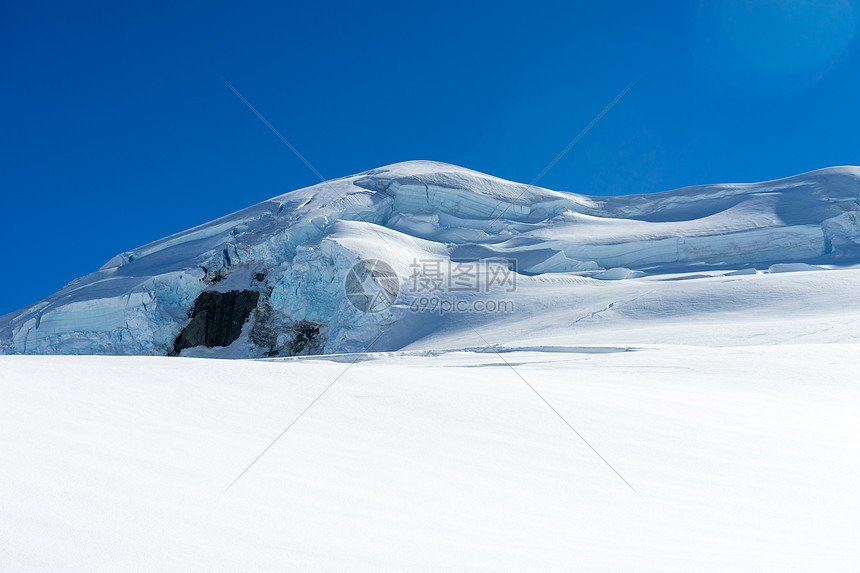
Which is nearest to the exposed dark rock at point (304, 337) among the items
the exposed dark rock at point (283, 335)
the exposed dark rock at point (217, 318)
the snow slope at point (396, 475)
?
the exposed dark rock at point (283, 335)

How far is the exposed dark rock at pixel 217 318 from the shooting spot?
20734mm

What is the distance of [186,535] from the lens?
1.54 meters

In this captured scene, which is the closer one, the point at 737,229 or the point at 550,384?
the point at 550,384

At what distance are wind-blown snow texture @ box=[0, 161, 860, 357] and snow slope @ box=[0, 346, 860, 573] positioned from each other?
7.56m

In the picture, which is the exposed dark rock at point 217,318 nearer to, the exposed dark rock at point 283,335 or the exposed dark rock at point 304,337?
A: the exposed dark rock at point 283,335

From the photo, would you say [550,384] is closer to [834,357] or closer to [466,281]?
[834,357]

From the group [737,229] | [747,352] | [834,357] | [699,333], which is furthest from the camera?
[737,229]

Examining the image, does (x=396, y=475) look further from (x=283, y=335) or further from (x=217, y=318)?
(x=217, y=318)

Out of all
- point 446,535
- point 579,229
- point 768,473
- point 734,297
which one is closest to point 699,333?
point 734,297

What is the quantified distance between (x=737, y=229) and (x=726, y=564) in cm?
2408

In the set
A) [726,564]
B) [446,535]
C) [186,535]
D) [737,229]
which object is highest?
[737,229]

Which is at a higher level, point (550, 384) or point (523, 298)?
point (523, 298)

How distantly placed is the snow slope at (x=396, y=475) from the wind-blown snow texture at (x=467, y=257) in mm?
7563

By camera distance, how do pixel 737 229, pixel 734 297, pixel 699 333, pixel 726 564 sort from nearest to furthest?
pixel 726 564 < pixel 699 333 < pixel 734 297 < pixel 737 229
